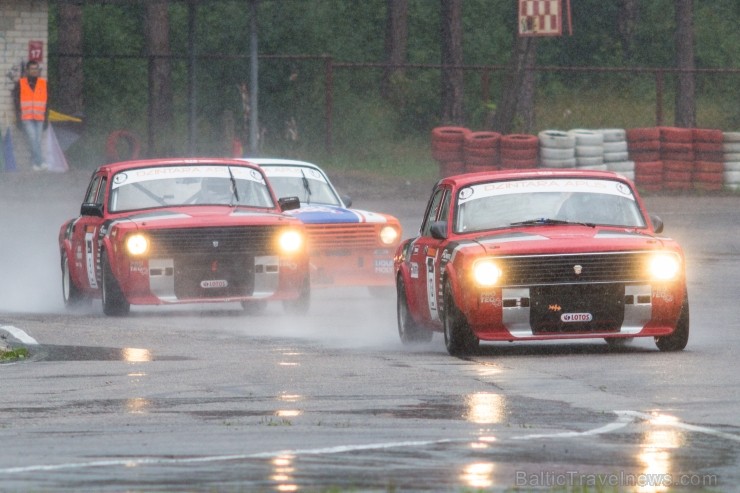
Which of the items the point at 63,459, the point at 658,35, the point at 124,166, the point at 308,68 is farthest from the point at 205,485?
the point at 658,35

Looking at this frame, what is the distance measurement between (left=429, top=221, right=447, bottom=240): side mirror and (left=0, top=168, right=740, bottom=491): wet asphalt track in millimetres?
865

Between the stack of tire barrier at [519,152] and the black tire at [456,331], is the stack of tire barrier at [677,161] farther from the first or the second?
the black tire at [456,331]

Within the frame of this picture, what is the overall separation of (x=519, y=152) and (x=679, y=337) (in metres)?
22.4

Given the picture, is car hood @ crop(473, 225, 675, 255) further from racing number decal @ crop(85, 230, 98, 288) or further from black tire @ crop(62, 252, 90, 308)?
black tire @ crop(62, 252, 90, 308)

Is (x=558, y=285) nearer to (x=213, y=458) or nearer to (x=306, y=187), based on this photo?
(x=213, y=458)

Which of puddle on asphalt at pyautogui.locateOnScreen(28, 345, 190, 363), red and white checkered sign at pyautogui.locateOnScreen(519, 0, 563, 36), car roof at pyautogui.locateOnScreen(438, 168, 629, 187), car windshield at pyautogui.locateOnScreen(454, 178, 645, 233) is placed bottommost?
puddle on asphalt at pyautogui.locateOnScreen(28, 345, 190, 363)

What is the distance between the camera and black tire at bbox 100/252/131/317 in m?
19.0

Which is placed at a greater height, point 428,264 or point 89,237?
point 428,264

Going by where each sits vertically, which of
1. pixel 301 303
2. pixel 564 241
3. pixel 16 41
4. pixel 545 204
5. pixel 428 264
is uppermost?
pixel 16 41

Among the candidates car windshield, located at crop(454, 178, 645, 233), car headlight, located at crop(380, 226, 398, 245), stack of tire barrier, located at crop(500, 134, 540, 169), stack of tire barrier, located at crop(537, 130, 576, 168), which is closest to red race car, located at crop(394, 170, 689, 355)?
car windshield, located at crop(454, 178, 645, 233)

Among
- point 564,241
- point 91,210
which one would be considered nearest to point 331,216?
point 91,210

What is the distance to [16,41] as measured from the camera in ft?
129

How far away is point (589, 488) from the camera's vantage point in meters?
7.86

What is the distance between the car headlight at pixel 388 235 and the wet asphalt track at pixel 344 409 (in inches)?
75.7
